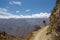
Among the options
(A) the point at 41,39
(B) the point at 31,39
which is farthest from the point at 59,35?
(B) the point at 31,39

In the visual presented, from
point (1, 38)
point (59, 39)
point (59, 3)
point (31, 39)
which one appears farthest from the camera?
point (1, 38)

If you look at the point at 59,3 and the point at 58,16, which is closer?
the point at 58,16

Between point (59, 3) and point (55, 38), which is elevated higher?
point (59, 3)

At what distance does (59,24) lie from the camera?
35.5 metres

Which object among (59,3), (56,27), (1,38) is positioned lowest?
(1,38)

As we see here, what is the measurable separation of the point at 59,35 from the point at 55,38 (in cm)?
127

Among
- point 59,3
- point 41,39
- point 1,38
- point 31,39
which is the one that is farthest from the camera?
point 1,38

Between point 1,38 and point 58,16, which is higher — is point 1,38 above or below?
below

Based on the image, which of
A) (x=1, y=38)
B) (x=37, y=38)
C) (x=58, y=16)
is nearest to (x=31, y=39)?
(x=37, y=38)

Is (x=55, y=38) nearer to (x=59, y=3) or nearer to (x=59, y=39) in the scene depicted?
(x=59, y=39)

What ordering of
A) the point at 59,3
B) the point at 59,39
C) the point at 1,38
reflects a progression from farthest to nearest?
the point at 1,38 → the point at 59,3 → the point at 59,39

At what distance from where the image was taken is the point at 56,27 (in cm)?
3644

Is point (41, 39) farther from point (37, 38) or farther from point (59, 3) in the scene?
point (59, 3)

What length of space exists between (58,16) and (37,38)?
15.4 m
